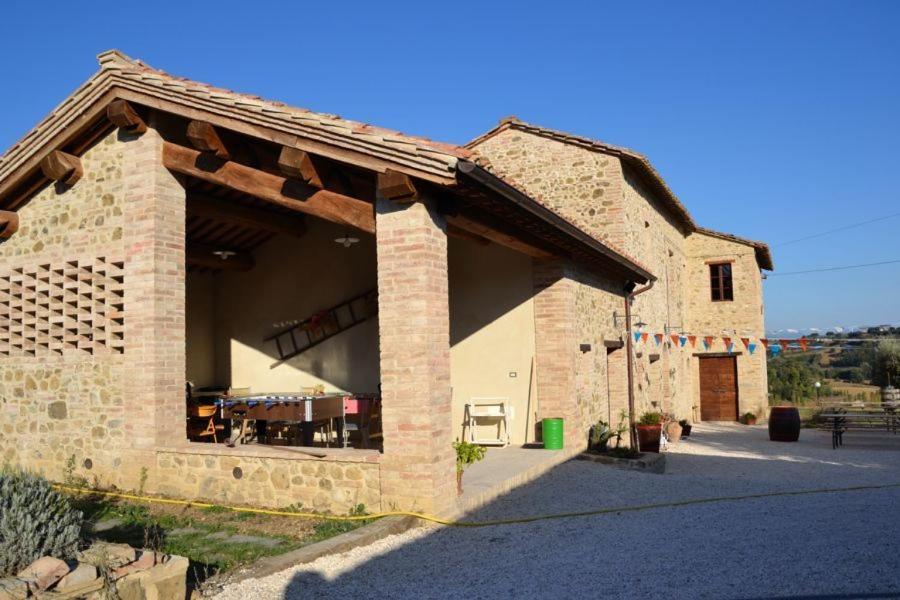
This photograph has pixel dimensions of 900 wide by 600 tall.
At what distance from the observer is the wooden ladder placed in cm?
1049

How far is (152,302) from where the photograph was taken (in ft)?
24.2

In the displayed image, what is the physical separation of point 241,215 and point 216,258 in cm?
156

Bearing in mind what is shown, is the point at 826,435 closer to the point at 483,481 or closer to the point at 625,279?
the point at 625,279

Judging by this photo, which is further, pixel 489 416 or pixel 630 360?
pixel 630 360

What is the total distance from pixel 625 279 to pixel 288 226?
6.01m

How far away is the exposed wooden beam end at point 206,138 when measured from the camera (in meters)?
6.83

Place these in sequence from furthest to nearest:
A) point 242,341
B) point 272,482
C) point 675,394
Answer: point 675,394 → point 242,341 → point 272,482

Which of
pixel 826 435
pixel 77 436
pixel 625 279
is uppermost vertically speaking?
pixel 625 279

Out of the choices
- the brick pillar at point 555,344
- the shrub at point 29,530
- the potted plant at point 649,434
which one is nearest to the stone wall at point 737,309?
the potted plant at point 649,434

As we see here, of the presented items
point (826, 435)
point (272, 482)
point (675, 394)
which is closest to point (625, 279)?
point (675, 394)

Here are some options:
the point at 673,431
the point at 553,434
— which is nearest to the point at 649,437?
the point at 673,431

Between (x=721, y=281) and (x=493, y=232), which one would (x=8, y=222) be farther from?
(x=721, y=281)

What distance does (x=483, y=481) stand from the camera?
280 inches

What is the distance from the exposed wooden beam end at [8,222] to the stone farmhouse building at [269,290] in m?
0.03
